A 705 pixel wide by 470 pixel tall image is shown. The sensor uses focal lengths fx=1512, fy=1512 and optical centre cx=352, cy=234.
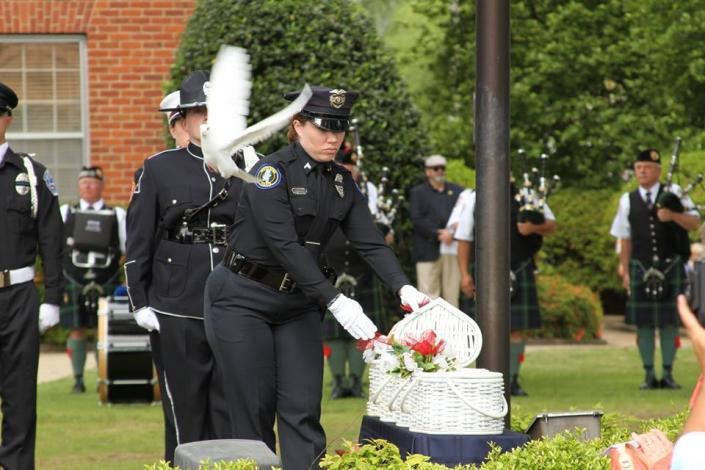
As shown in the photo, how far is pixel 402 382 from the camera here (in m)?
5.98

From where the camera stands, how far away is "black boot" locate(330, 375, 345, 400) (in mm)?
11938

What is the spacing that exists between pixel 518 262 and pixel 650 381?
1.47 meters

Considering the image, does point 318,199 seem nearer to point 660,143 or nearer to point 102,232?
point 102,232

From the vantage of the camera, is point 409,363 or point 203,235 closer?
point 409,363

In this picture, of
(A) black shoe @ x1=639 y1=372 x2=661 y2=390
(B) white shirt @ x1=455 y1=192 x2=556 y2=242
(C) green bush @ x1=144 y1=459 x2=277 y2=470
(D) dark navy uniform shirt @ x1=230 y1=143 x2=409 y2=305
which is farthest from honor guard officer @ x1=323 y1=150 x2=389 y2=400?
(C) green bush @ x1=144 y1=459 x2=277 y2=470

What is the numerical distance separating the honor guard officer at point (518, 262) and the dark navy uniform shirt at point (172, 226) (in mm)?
5302

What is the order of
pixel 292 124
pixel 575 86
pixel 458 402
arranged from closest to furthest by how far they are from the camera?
pixel 458 402 < pixel 292 124 < pixel 575 86

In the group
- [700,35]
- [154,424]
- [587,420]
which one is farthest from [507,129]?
[700,35]

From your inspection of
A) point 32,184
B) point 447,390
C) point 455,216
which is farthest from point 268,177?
point 455,216

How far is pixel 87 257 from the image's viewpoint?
12.9 metres

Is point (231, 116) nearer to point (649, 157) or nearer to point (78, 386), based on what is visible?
point (649, 157)

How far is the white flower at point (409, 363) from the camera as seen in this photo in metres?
5.92

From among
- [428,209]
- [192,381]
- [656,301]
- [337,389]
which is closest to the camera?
[192,381]

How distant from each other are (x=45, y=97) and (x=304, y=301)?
35.6 feet
